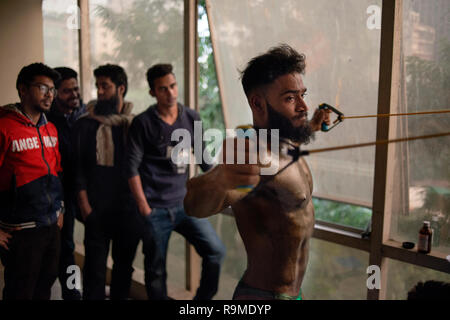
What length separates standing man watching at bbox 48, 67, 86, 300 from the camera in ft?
6.35

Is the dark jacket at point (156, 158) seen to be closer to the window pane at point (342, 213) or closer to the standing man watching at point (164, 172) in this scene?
the standing man watching at point (164, 172)

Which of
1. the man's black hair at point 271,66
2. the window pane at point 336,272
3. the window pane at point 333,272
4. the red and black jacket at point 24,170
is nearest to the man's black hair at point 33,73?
the red and black jacket at point 24,170

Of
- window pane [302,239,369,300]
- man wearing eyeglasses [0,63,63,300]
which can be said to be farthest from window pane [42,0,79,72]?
window pane [302,239,369,300]

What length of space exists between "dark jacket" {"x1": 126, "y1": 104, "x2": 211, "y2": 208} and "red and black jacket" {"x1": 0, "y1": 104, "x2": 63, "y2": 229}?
1.27ft

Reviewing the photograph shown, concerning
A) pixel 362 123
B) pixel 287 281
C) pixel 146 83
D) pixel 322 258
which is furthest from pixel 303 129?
pixel 146 83

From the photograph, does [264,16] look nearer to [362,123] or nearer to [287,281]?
[362,123]

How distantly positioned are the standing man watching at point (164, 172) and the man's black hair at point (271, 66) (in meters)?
0.61

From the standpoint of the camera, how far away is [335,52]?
1.58m

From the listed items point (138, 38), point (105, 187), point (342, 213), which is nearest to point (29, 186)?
point (105, 187)

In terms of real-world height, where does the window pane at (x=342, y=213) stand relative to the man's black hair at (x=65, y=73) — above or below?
below

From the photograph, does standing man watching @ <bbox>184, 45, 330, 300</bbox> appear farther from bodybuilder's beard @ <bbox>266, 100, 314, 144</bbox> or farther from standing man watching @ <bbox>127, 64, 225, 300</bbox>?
standing man watching @ <bbox>127, 64, 225, 300</bbox>

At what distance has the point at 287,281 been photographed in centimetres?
138

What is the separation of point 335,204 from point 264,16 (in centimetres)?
88

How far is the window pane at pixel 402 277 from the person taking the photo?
170 cm
